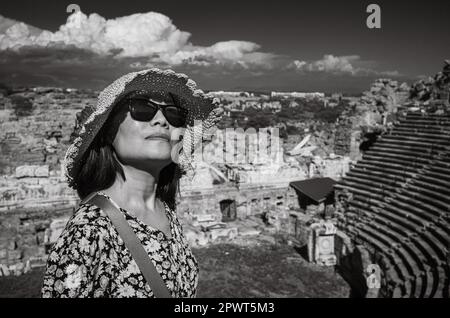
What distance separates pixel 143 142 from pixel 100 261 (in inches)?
24.9

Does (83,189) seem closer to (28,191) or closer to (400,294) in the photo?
(400,294)

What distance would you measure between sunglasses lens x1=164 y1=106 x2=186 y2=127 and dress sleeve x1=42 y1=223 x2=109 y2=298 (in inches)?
27.9

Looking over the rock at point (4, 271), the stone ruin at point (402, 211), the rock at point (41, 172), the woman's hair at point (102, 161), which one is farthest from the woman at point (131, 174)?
the rock at point (41, 172)

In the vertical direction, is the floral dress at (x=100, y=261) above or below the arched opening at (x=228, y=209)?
above

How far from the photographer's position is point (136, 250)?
5.88 ft

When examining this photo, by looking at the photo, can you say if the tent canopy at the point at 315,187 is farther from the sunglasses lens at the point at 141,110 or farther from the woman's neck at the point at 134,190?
the sunglasses lens at the point at 141,110

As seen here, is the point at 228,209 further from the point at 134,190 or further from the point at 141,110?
the point at 141,110

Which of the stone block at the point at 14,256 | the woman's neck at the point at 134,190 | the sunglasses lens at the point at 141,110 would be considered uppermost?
the sunglasses lens at the point at 141,110

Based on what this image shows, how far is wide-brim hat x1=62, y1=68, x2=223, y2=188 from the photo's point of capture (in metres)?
1.92

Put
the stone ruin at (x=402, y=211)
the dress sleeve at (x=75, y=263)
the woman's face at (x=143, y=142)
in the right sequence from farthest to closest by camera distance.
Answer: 1. the stone ruin at (x=402, y=211)
2. the woman's face at (x=143, y=142)
3. the dress sleeve at (x=75, y=263)

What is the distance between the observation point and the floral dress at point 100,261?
159 centimetres

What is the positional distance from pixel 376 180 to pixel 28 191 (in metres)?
12.1

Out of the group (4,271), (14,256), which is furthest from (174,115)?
(14,256)

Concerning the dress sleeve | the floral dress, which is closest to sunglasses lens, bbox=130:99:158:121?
the floral dress
